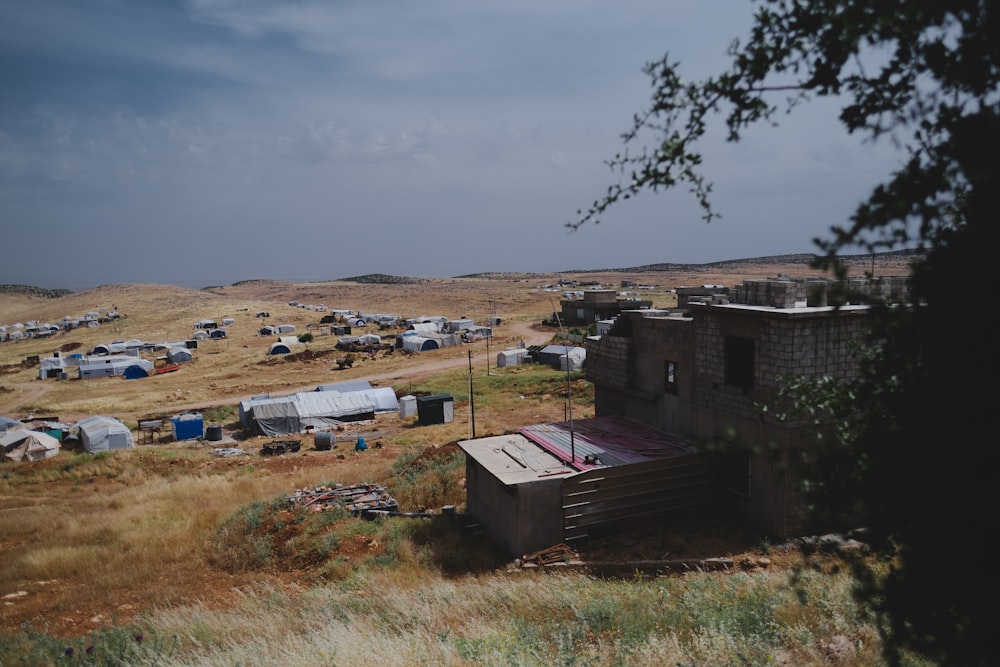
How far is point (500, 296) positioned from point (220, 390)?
285ft

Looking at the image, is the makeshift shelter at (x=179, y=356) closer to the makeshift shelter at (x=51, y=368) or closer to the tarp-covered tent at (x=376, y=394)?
the makeshift shelter at (x=51, y=368)

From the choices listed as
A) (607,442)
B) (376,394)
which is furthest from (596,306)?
(607,442)

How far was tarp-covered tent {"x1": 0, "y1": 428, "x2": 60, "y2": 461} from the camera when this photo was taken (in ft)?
120

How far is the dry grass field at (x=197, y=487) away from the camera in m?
16.3

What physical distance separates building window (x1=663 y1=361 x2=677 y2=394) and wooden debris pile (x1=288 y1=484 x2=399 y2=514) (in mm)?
10142

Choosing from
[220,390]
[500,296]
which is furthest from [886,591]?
[500,296]

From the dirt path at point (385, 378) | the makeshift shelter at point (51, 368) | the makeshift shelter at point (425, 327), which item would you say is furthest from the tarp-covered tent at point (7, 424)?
the makeshift shelter at point (425, 327)

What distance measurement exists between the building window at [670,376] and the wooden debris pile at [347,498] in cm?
1014

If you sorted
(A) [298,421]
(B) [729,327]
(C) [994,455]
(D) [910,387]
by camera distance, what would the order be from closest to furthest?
(C) [994,455] < (D) [910,387] < (B) [729,327] < (A) [298,421]

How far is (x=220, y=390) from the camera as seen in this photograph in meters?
58.8

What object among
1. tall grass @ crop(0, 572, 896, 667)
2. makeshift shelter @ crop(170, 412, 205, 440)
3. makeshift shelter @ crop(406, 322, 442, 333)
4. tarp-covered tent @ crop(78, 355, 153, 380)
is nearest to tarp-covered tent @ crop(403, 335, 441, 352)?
makeshift shelter @ crop(406, 322, 442, 333)

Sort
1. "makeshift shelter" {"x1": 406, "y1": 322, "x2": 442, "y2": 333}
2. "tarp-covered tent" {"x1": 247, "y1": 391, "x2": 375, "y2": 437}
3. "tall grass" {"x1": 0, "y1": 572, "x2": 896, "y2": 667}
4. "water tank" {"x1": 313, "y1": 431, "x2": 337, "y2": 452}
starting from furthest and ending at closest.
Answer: "makeshift shelter" {"x1": 406, "y1": 322, "x2": 442, "y2": 333}, "tarp-covered tent" {"x1": 247, "y1": 391, "x2": 375, "y2": 437}, "water tank" {"x1": 313, "y1": 431, "x2": 337, "y2": 452}, "tall grass" {"x1": 0, "y1": 572, "x2": 896, "y2": 667}

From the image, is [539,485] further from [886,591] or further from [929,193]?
[929,193]

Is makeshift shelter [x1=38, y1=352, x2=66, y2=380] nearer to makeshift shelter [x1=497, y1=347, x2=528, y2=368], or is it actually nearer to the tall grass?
makeshift shelter [x1=497, y1=347, x2=528, y2=368]
